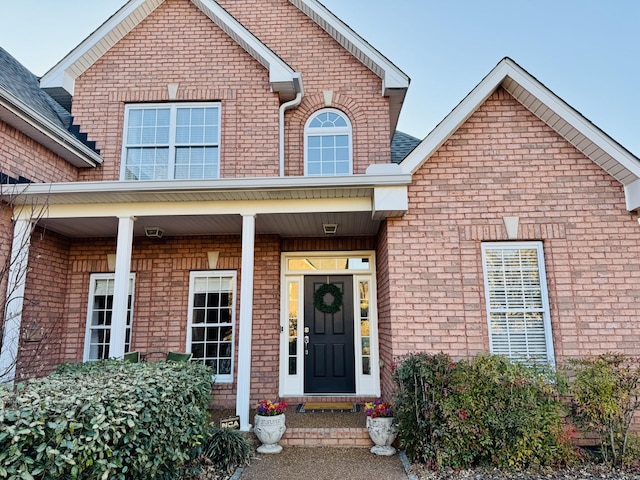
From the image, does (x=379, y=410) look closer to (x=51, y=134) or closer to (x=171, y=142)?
(x=171, y=142)

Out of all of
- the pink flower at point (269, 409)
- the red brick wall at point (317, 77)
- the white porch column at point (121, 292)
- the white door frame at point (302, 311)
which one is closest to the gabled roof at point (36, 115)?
the white porch column at point (121, 292)

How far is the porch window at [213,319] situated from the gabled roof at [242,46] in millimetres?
3712

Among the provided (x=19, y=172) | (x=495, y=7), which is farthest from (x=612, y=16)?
(x=19, y=172)

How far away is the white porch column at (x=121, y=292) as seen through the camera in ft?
18.5

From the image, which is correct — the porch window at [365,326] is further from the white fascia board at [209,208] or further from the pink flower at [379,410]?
the white fascia board at [209,208]

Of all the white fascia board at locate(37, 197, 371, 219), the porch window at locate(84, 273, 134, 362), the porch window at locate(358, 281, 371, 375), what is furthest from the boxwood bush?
the porch window at locate(358, 281, 371, 375)

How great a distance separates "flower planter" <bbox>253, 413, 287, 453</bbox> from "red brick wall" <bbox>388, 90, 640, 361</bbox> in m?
1.78

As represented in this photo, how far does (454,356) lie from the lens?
5469mm

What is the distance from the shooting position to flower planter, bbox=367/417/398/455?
17.0 ft

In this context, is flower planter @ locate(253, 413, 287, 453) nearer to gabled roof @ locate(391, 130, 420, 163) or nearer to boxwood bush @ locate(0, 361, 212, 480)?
boxwood bush @ locate(0, 361, 212, 480)

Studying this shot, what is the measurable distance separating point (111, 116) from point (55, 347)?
4216 mm

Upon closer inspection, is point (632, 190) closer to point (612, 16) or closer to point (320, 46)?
point (320, 46)

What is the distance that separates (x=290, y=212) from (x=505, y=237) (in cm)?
298

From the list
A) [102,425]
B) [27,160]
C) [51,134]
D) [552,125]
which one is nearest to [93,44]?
[51,134]
